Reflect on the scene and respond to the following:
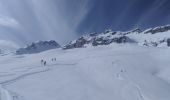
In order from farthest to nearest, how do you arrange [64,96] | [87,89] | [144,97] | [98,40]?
[98,40] < [87,89] < [144,97] < [64,96]

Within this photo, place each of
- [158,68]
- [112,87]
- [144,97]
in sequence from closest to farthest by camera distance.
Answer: [144,97], [112,87], [158,68]

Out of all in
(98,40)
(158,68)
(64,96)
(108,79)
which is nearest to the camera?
(64,96)

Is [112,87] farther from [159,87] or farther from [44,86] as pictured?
[44,86]

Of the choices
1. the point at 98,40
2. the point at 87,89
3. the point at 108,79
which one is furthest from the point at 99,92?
the point at 98,40

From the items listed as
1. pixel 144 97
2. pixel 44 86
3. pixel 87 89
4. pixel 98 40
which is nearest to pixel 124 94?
pixel 144 97

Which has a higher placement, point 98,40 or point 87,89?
point 98,40

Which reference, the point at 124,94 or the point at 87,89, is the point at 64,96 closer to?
the point at 87,89

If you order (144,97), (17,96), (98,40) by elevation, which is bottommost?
(144,97)

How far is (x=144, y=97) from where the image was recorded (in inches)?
830

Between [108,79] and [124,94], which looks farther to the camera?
[108,79]

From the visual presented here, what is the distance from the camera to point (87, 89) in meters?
22.7

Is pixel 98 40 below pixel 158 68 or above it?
above

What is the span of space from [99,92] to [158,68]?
70.9ft

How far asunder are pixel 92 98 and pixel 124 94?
3.84 meters
